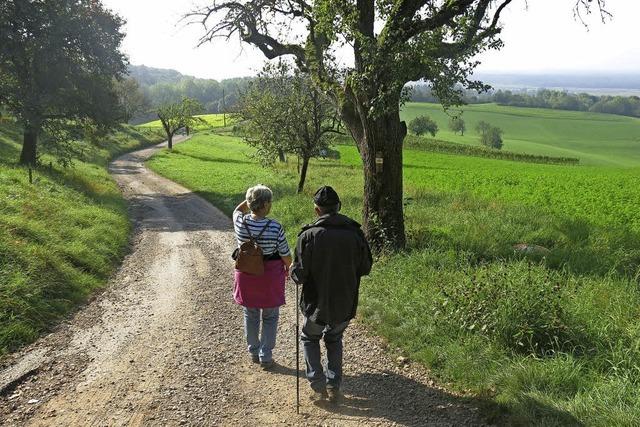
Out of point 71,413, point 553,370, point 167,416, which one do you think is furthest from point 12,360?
point 553,370

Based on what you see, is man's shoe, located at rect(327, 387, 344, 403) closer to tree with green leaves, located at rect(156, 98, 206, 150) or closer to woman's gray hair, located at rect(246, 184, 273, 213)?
woman's gray hair, located at rect(246, 184, 273, 213)

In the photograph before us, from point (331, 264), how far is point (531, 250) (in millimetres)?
7242

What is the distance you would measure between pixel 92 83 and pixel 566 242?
23.3 m

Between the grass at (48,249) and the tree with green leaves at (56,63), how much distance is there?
560cm

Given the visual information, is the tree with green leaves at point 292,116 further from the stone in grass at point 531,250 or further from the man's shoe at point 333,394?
the man's shoe at point 333,394

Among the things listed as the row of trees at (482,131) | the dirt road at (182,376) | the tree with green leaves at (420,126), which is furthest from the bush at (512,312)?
the tree with green leaves at (420,126)

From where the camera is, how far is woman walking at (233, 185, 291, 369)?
529 cm

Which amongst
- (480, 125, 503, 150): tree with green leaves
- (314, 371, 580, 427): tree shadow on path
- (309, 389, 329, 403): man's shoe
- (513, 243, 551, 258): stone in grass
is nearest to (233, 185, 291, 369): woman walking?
(309, 389, 329, 403): man's shoe

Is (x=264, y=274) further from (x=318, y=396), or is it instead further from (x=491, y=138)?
(x=491, y=138)

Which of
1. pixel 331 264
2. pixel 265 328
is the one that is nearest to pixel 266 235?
pixel 331 264

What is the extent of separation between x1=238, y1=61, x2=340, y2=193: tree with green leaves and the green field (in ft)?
198

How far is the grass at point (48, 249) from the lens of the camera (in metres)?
6.74

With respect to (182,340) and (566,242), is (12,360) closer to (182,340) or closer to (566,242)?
(182,340)

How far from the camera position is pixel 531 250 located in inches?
397
